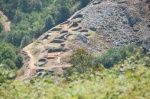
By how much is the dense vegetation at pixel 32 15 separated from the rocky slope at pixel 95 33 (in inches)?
592

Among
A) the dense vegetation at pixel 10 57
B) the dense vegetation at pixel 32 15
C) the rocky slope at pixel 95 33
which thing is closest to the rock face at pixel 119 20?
the rocky slope at pixel 95 33

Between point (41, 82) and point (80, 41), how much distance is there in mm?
81072

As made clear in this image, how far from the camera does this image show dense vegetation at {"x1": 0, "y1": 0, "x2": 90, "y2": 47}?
113000 millimetres

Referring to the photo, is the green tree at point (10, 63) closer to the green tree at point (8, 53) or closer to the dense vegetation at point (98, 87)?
the green tree at point (8, 53)

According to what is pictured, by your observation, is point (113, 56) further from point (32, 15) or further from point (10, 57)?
point (32, 15)

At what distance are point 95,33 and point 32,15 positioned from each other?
150ft

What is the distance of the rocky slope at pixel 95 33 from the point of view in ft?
286

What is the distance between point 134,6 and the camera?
101 meters

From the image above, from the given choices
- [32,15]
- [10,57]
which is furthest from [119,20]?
[32,15]

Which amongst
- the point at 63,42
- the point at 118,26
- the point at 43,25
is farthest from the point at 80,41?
the point at 43,25

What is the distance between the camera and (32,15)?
443 ft

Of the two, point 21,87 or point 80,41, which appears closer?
point 21,87

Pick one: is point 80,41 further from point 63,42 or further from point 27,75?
point 27,75

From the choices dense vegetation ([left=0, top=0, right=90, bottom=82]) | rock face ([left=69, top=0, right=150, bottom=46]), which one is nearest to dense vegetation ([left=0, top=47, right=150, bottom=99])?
dense vegetation ([left=0, top=0, right=90, bottom=82])
